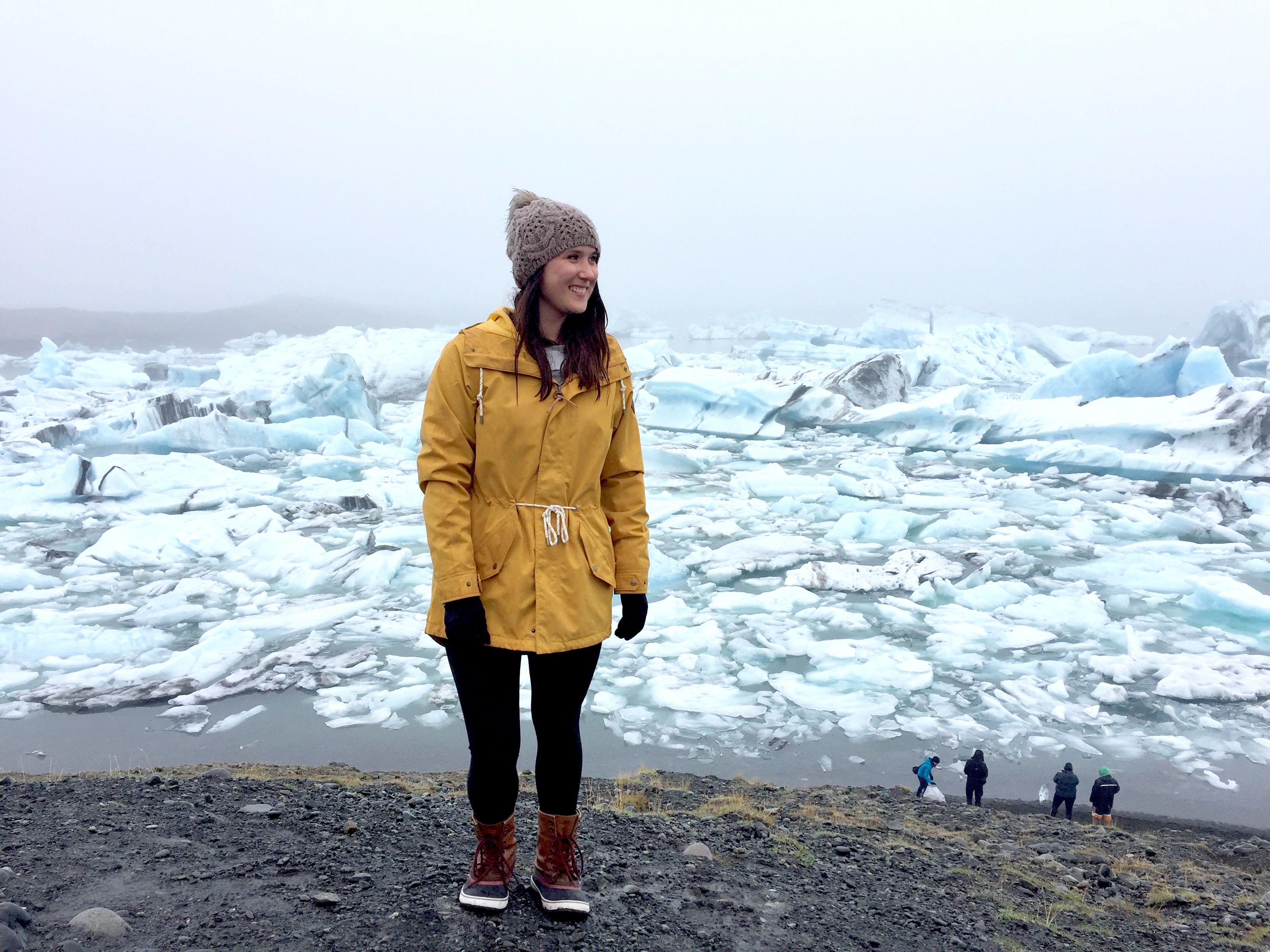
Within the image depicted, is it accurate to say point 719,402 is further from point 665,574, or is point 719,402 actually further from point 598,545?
point 598,545

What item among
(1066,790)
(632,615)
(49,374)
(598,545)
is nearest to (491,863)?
(632,615)

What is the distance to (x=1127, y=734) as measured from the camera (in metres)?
6.30

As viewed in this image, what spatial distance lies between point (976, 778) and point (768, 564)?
15.5 ft

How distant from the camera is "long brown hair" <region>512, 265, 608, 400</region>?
5.63ft

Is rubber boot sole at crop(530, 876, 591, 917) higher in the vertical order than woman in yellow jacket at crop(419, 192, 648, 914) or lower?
lower

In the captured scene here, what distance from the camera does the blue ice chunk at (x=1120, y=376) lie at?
1920 cm

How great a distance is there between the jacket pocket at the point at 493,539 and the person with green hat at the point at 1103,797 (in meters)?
5.03

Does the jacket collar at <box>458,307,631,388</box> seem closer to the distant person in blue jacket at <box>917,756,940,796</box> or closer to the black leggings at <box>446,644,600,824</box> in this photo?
the black leggings at <box>446,644,600,824</box>

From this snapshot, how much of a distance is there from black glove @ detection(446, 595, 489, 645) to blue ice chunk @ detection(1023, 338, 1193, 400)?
21.0 meters

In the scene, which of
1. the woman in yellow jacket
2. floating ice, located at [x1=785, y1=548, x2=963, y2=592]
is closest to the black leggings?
the woman in yellow jacket

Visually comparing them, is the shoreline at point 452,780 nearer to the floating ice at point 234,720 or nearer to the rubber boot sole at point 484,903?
the floating ice at point 234,720

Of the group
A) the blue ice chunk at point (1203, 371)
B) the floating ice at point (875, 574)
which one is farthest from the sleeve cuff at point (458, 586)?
the blue ice chunk at point (1203, 371)

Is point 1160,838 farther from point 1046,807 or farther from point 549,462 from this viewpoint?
point 549,462

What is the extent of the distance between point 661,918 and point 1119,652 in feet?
23.0
